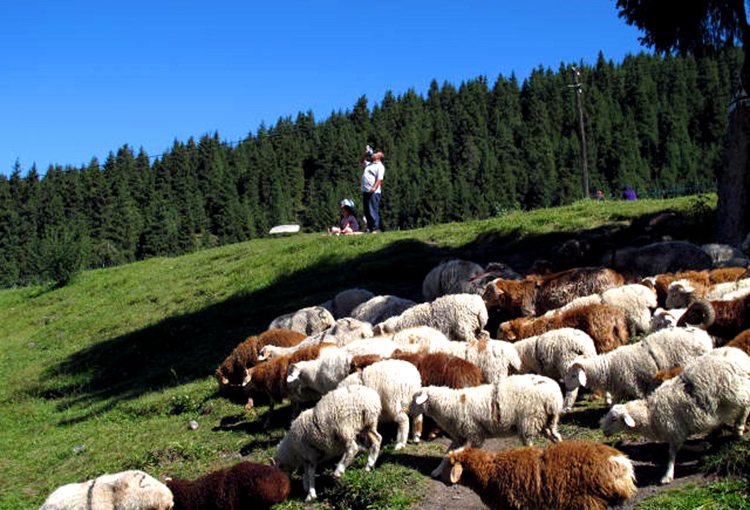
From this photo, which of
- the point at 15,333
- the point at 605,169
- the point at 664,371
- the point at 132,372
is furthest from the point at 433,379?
the point at 605,169

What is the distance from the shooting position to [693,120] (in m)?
69.4

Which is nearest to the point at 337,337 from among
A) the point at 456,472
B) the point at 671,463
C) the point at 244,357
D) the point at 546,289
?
the point at 244,357

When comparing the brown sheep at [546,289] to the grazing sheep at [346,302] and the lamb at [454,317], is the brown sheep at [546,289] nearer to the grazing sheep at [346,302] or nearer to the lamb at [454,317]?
the lamb at [454,317]

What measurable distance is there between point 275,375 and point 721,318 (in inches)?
226

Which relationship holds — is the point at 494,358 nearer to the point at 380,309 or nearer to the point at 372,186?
the point at 380,309

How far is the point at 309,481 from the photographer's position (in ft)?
24.7

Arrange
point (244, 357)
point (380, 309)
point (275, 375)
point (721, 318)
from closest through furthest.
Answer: point (721, 318) < point (275, 375) < point (244, 357) < point (380, 309)

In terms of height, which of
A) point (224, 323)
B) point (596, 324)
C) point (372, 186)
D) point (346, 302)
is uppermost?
point (372, 186)

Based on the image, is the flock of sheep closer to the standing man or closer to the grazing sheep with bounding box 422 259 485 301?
the grazing sheep with bounding box 422 259 485 301

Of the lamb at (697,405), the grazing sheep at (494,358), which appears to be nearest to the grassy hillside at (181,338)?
the grazing sheep at (494,358)

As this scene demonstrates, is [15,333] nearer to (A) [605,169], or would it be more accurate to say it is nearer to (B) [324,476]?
(B) [324,476]

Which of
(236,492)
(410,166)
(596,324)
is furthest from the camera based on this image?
(410,166)

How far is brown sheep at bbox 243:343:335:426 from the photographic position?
32.7 feet

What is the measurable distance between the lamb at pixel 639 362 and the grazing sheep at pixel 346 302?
7.00m
